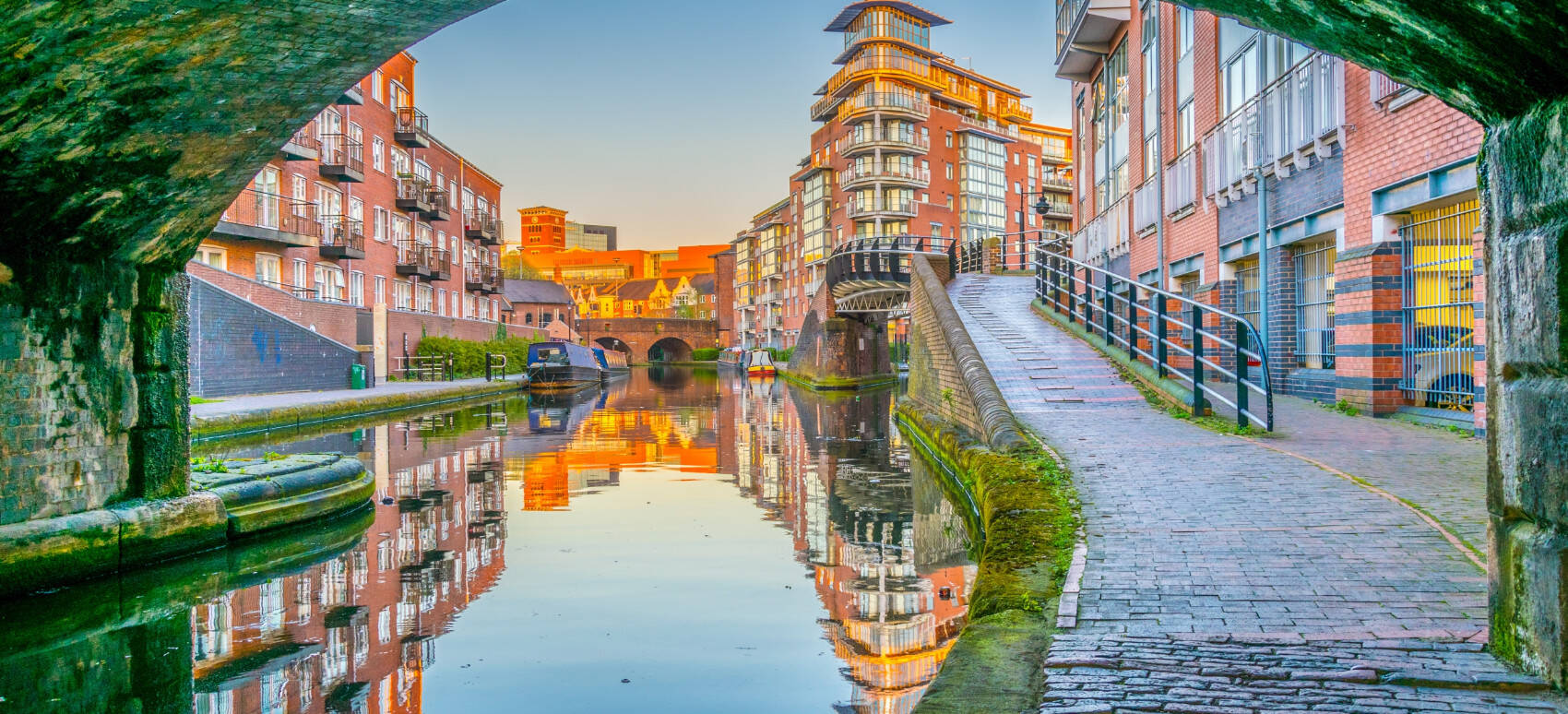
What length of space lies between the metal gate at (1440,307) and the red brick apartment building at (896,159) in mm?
46413

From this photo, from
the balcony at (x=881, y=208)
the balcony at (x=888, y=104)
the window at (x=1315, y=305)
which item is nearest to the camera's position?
the window at (x=1315, y=305)

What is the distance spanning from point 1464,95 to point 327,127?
3508cm

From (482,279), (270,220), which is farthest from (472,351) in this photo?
(270,220)

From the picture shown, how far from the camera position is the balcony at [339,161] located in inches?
1276

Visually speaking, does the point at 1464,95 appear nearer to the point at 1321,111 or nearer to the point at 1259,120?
the point at 1321,111

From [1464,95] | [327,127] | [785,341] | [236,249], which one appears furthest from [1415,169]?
[785,341]

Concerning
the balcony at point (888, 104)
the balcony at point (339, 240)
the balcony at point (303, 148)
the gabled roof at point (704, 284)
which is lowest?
the balcony at point (339, 240)

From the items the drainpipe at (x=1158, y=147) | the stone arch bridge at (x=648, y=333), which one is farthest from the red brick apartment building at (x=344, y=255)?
the stone arch bridge at (x=648, y=333)

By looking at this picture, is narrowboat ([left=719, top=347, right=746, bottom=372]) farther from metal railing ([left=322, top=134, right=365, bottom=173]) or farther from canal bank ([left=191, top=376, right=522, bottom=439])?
canal bank ([left=191, top=376, right=522, bottom=439])

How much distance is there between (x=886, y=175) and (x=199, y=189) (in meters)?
55.7

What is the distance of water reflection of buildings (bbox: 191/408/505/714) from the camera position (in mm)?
4746

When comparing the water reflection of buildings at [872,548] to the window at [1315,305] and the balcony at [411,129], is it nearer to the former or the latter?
the window at [1315,305]

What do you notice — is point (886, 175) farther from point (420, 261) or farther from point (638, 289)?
point (638, 289)

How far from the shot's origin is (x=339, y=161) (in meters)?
33.0
